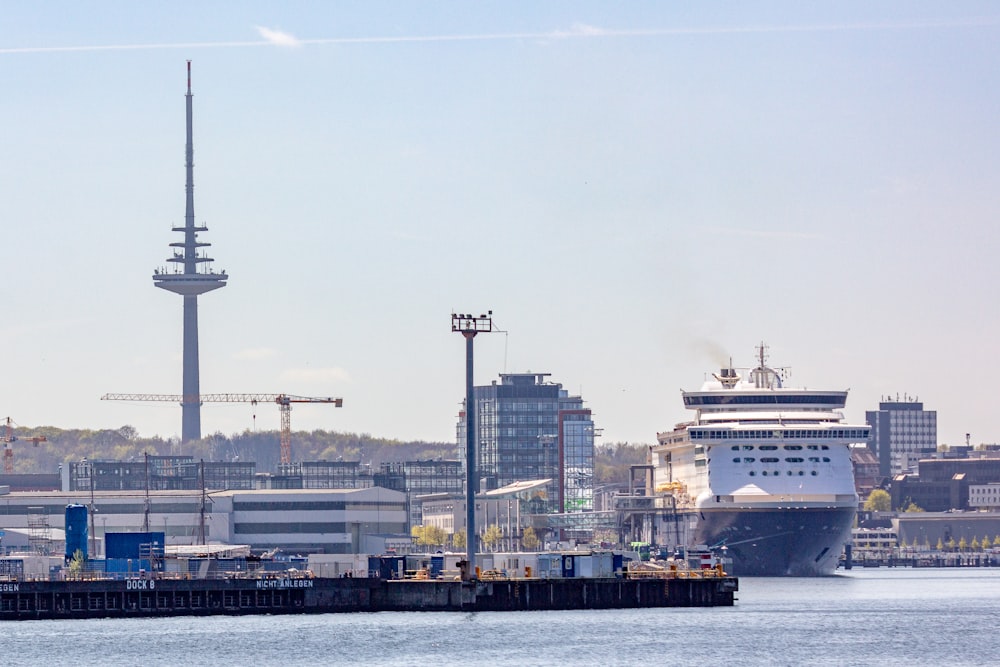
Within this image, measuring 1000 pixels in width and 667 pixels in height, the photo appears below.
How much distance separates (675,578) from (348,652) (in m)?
41.2

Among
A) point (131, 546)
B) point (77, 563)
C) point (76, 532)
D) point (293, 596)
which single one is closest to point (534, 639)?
point (293, 596)

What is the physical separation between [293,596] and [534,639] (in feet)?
92.2

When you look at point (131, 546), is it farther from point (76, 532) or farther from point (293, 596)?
point (293, 596)

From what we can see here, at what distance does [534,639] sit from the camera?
393 feet

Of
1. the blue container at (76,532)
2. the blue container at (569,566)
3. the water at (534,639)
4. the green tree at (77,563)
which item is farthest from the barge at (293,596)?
the blue container at (76,532)

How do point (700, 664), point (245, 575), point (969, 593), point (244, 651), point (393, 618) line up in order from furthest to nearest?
point (969, 593)
point (245, 575)
point (393, 618)
point (244, 651)
point (700, 664)

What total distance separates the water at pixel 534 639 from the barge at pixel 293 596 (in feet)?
6.86

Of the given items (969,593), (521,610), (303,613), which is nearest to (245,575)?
(303,613)

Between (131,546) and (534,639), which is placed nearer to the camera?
(534,639)

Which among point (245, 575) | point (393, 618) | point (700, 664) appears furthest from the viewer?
point (245, 575)

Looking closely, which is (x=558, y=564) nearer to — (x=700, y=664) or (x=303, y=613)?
(x=303, y=613)

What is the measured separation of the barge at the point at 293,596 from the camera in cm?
14025

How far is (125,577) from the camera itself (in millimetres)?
145125

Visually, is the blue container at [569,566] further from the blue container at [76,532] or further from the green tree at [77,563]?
the blue container at [76,532]
